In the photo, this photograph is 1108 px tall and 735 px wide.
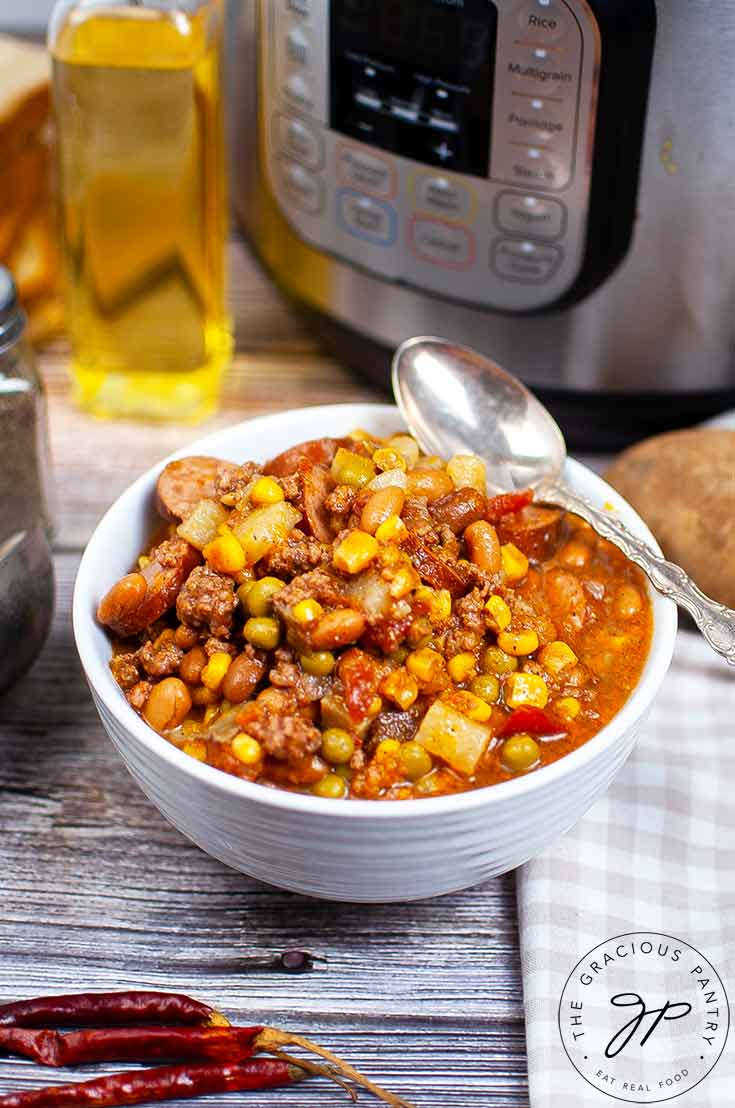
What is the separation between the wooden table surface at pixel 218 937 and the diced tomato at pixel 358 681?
0.32m

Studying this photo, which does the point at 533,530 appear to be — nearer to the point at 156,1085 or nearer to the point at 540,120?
the point at 540,120

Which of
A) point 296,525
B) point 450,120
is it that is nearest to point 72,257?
point 450,120

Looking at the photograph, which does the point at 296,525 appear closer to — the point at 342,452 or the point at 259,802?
the point at 342,452

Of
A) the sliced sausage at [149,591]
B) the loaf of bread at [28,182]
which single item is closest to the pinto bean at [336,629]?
the sliced sausage at [149,591]

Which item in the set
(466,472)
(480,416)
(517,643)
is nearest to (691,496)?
(480,416)

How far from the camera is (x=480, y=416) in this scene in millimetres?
1878

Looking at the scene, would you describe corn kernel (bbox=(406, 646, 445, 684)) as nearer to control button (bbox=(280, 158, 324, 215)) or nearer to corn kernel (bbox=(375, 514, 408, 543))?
corn kernel (bbox=(375, 514, 408, 543))

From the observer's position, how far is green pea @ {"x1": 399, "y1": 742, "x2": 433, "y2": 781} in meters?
1.37

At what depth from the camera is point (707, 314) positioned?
198 cm

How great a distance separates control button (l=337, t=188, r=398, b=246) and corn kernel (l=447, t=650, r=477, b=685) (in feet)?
2.74

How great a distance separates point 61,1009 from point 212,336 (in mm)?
1273

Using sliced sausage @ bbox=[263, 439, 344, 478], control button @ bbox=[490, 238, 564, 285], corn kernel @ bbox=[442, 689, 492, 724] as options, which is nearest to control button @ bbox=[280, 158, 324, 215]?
control button @ bbox=[490, 238, 564, 285]

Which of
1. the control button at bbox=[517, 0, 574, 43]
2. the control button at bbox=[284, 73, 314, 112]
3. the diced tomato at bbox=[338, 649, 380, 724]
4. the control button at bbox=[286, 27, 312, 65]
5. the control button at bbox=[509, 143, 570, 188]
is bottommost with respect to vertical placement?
the diced tomato at bbox=[338, 649, 380, 724]

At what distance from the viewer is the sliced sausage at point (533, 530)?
1.65 m
